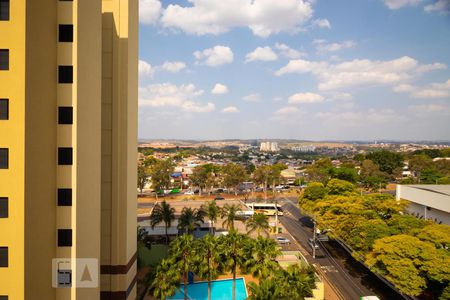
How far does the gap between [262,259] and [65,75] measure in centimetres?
2015

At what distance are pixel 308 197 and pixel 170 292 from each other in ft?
130

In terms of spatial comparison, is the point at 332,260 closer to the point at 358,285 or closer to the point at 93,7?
the point at 358,285

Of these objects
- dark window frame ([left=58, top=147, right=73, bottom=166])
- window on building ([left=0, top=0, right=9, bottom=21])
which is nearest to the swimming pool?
dark window frame ([left=58, top=147, right=73, bottom=166])

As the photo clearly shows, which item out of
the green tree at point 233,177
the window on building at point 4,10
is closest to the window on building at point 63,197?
the window on building at point 4,10

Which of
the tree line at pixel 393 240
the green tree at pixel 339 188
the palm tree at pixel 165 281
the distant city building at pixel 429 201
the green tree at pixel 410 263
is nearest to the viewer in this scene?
the palm tree at pixel 165 281

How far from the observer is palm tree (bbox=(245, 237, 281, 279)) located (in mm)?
23750

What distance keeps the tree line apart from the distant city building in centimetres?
768

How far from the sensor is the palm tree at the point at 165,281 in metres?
21.2

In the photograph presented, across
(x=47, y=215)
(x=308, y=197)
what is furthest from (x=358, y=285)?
(x=47, y=215)

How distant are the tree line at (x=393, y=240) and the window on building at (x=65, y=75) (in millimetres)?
30816

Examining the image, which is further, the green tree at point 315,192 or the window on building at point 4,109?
the green tree at point 315,192

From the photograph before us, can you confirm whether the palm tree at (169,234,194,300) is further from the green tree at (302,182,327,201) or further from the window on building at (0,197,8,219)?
the green tree at (302,182,327,201)

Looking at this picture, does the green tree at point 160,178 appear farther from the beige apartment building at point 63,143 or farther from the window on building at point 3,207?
the window on building at point 3,207

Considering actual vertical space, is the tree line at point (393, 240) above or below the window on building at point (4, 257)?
below
